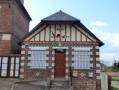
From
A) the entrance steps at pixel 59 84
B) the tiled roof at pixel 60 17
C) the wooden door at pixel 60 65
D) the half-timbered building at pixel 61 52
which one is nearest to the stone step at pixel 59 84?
the entrance steps at pixel 59 84

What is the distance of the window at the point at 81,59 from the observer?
10.7 metres

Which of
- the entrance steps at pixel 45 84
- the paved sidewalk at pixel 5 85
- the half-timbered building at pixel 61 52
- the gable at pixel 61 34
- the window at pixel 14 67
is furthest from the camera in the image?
the window at pixel 14 67

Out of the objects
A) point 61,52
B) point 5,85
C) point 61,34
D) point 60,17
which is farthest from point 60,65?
point 5,85

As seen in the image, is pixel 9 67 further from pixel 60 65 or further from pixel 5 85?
pixel 60 65

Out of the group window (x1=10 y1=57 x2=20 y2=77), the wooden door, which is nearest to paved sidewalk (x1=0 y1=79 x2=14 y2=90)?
window (x1=10 y1=57 x2=20 y2=77)

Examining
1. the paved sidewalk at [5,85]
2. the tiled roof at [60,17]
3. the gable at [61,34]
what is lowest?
the paved sidewalk at [5,85]

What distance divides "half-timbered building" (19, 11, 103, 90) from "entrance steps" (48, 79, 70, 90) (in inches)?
28.9

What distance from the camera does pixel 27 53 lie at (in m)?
11.0

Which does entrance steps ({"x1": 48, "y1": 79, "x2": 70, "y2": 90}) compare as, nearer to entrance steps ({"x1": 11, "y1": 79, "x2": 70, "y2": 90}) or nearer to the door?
entrance steps ({"x1": 11, "y1": 79, "x2": 70, "y2": 90})

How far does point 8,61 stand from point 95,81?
7564 millimetres

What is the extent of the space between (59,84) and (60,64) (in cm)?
179

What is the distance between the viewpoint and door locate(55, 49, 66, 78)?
1077cm

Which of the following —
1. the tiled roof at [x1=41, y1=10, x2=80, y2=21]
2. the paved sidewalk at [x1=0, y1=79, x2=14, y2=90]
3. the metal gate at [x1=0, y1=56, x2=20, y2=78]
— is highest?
the tiled roof at [x1=41, y1=10, x2=80, y2=21]

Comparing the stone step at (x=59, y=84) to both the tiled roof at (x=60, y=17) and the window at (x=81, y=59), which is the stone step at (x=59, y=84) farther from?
the tiled roof at (x=60, y=17)
